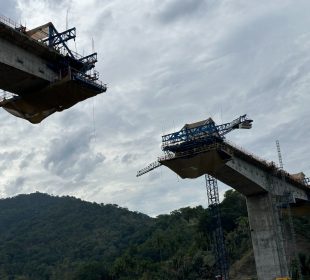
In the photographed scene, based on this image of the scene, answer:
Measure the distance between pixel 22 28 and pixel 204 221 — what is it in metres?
78.1

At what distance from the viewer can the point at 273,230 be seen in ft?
166

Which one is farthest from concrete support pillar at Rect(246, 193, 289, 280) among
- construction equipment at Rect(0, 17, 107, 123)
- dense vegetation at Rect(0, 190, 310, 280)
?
construction equipment at Rect(0, 17, 107, 123)

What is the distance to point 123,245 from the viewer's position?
144500mm

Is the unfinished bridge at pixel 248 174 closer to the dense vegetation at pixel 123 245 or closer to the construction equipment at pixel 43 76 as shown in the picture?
the construction equipment at pixel 43 76

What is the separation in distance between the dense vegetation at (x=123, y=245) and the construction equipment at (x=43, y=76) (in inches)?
2064

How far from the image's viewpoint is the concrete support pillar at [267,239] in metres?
49.9

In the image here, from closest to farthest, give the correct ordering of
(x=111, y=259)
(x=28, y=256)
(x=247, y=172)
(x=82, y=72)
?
(x=82, y=72) → (x=247, y=172) → (x=111, y=259) → (x=28, y=256)

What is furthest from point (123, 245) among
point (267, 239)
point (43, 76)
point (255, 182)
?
point (43, 76)

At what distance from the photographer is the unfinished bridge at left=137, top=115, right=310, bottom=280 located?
144 feet

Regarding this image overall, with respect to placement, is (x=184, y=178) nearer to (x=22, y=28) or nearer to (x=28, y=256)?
(x=22, y=28)

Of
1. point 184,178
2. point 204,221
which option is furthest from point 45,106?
point 204,221

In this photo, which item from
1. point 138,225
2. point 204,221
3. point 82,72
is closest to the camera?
point 82,72

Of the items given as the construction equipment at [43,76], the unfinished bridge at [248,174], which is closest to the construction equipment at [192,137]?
the unfinished bridge at [248,174]

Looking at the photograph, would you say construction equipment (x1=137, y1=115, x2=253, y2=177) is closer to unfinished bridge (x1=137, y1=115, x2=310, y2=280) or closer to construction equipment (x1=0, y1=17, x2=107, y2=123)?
unfinished bridge (x1=137, y1=115, x2=310, y2=280)
